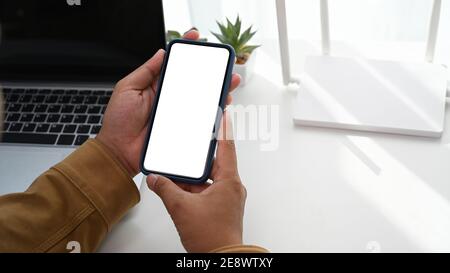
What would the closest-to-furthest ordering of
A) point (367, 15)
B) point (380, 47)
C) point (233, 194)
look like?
point (233, 194) → point (380, 47) → point (367, 15)

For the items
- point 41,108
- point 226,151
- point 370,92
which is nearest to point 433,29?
point 370,92

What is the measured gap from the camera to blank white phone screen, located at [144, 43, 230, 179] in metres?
0.56

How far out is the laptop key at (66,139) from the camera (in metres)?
0.68

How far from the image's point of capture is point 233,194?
1.69 feet

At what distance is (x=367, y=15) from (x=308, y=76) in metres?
0.35

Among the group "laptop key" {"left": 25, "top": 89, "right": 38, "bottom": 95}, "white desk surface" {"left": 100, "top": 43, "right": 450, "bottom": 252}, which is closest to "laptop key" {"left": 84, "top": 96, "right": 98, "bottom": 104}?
"laptop key" {"left": 25, "top": 89, "right": 38, "bottom": 95}

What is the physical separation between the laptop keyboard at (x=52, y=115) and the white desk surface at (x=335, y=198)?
0.52 feet

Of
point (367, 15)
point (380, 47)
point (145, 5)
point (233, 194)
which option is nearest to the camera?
point (233, 194)

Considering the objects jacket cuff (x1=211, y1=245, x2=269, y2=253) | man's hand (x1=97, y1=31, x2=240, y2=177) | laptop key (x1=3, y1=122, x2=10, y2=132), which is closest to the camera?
jacket cuff (x1=211, y1=245, x2=269, y2=253)

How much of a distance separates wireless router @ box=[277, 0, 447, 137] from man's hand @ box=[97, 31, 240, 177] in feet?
0.55

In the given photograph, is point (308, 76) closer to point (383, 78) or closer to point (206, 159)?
point (383, 78)

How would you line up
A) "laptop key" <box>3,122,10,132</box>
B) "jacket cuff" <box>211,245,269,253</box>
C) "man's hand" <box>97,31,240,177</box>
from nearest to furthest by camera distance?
1. "jacket cuff" <box>211,245,269,253</box>
2. "man's hand" <box>97,31,240,177</box>
3. "laptop key" <box>3,122,10,132</box>

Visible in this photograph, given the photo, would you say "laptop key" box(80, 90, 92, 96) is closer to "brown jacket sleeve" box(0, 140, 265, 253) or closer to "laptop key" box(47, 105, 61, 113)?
"laptop key" box(47, 105, 61, 113)

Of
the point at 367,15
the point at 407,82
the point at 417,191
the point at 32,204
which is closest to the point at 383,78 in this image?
the point at 407,82
